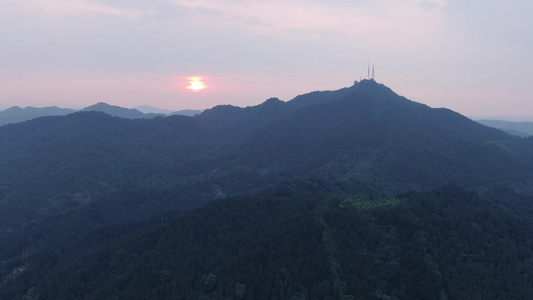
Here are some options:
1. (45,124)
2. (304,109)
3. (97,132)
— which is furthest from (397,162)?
(45,124)

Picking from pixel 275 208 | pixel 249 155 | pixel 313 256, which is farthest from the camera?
pixel 249 155

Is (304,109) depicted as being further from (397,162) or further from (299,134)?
(397,162)

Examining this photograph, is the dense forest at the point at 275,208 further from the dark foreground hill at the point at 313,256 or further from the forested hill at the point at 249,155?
the forested hill at the point at 249,155

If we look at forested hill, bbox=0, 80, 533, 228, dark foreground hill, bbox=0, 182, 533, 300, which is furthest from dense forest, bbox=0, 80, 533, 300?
forested hill, bbox=0, 80, 533, 228

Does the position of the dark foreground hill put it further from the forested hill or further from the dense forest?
the forested hill

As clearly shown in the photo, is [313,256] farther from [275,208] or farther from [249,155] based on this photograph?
[249,155]

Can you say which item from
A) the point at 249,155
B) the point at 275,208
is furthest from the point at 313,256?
the point at 249,155

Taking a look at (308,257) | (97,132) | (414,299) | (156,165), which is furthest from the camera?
(97,132)

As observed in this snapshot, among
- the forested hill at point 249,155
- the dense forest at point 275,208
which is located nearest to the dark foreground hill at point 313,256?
the dense forest at point 275,208
